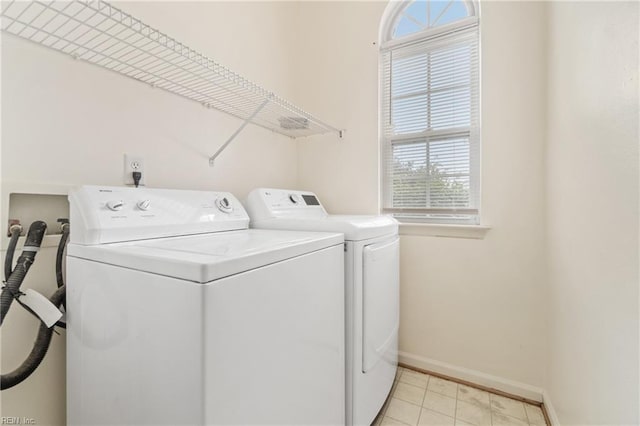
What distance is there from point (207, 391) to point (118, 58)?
1.32 meters

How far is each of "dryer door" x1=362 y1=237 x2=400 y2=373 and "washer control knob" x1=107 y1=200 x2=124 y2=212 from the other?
935 millimetres

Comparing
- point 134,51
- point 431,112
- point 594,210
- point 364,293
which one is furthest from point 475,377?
point 134,51

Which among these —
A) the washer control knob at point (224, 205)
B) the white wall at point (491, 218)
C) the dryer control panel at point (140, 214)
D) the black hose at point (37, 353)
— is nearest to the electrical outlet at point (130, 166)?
the dryer control panel at point (140, 214)

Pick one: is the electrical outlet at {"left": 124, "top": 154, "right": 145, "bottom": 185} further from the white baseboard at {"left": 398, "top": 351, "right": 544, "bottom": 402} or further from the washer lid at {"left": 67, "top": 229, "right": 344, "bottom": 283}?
the white baseboard at {"left": 398, "top": 351, "right": 544, "bottom": 402}

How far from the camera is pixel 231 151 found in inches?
69.6

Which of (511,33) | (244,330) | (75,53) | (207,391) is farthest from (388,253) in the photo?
(75,53)

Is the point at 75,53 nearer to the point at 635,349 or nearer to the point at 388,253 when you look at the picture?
the point at 388,253

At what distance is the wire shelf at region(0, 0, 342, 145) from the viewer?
0.95m

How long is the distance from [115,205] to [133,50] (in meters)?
0.71

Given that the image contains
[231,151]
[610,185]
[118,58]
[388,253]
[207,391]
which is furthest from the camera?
[231,151]

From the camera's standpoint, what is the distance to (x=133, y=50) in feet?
3.95

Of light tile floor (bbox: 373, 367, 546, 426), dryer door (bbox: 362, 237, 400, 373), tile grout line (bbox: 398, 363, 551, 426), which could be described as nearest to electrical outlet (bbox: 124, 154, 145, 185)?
dryer door (bbox: 362, 237, 400, 373)

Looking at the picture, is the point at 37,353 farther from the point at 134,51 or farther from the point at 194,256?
the point at 134,51

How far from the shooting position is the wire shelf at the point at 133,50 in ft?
3.11
